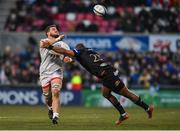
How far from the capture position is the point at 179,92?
30.7 metres

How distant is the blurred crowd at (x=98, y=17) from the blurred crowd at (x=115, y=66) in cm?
153

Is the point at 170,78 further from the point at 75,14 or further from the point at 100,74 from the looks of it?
the point at 100,74

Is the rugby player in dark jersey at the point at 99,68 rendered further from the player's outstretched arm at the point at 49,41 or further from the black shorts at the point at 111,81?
the player's outstretched arm at the point at 49,41

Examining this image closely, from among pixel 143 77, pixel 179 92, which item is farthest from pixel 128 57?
pixel 179 92

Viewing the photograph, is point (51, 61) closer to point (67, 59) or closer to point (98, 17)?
point (67, 59)

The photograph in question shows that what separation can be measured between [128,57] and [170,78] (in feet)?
7.63

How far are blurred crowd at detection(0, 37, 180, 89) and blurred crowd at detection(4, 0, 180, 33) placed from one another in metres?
1.53

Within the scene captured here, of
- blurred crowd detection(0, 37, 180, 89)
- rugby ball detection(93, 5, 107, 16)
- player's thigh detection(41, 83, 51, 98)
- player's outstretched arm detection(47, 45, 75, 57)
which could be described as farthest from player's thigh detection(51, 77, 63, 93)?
blurred crowd detection(0, 37, 180, 89)

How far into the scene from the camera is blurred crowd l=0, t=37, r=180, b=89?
31.4 meters

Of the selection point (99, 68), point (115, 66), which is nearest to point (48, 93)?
point (99, 68)

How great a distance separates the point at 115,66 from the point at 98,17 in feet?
13.3

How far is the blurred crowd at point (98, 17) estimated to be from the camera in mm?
33750

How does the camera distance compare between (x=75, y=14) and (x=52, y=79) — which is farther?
(x=75, y=14)

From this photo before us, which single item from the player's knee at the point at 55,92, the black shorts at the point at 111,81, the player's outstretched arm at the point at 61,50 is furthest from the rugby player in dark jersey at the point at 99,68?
the player's knee at the point at 55,92
